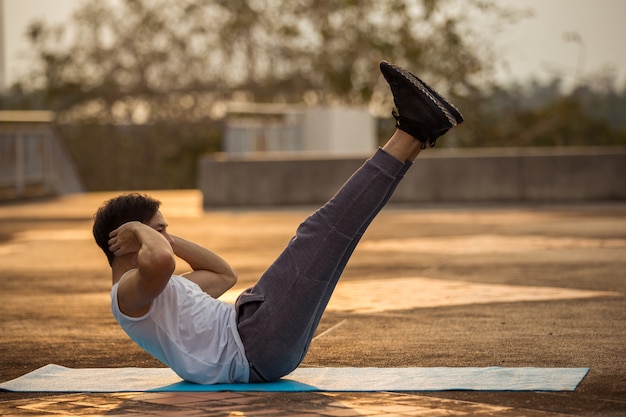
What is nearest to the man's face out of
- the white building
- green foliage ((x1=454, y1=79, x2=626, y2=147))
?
the white building

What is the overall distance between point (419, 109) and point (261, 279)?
3.04 feet

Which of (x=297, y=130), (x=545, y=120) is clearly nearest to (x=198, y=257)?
(x=297, y=130)

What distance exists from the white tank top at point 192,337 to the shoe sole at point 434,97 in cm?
118

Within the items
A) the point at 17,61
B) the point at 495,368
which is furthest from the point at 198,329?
the point at 17,61

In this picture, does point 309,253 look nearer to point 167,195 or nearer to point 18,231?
point 18,231

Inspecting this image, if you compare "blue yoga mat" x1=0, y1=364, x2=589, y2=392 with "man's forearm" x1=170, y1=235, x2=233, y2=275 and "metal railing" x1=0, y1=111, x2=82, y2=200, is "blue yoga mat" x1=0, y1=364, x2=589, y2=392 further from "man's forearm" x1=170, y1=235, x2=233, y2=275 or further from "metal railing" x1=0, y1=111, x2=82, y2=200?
"metal railing" x1=0, y1=111, x2=82, y2=200

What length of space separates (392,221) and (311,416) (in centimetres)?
1340

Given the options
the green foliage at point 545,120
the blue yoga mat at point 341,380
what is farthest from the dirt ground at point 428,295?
the green foliage at point 545,120

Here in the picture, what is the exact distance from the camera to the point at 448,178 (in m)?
22.2

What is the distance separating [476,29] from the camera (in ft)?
112

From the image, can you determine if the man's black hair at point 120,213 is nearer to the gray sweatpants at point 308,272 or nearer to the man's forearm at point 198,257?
the man's forearm at point 198,257

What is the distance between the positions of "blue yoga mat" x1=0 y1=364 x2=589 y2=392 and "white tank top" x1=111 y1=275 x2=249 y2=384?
8cm

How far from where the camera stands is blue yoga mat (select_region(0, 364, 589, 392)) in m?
5.58

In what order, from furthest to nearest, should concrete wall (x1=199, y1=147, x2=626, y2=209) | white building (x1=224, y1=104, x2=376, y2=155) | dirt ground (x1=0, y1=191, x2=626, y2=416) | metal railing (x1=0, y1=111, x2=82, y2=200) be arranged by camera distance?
metal railing (x1=0, y1=111, x2=82, y2=200) → white building (x1=224, y1=104, x2=376, y2=155) → concrete wall (x1=199, y1=147, x2=626, y2=209) → dirt ground (x1=0, y1=191, x2=626, y2=416)
